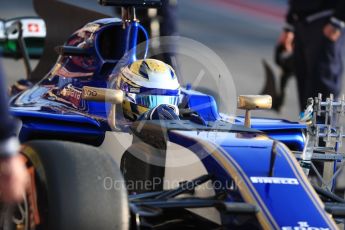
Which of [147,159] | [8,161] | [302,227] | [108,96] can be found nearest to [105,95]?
[108,96]

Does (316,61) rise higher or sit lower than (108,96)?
lower

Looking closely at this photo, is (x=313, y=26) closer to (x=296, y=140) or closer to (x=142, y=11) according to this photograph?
(x=142, y=11)

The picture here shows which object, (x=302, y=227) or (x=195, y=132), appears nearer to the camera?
(x=302, y=227)

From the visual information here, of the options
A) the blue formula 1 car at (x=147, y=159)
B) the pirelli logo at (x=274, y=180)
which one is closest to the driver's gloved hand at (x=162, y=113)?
the blue formula 1 car at (x=147, y=159)

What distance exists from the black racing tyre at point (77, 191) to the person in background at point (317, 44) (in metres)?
5.43

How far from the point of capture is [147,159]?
5227mm

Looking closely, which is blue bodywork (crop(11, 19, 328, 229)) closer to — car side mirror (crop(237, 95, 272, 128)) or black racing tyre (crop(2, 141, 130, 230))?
car side mirror (crop(237, 95, 272, 128))

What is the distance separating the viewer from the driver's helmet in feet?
18.9

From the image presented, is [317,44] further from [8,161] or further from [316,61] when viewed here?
[8,161]

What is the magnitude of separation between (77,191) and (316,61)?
594cm

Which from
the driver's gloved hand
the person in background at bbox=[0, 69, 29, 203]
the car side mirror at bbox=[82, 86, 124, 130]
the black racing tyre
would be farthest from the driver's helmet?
the person in background at bbox=[0, 69, 29, 203]

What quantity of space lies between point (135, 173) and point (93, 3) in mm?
7810

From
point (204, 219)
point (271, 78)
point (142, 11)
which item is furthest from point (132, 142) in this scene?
point (271, 78)

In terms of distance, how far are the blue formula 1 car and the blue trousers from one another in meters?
3.33
